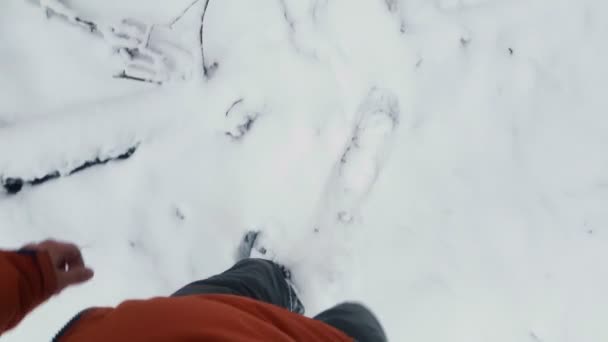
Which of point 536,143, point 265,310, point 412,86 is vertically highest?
point 412,86

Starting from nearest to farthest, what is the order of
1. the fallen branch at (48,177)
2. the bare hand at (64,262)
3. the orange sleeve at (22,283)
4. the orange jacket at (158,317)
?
the orange jacket at (158,317) < the orange sleeve at (22,283) < the bare hand at (64,262) < the fallen branch at (48,177)

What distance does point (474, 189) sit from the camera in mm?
1138

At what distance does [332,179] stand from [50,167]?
2.01ft

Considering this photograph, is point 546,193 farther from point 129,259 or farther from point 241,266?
point 129,259

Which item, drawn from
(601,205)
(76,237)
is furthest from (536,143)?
(76,237)

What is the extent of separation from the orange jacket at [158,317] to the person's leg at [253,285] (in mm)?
187

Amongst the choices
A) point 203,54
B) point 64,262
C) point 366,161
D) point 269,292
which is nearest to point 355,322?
point 269,292

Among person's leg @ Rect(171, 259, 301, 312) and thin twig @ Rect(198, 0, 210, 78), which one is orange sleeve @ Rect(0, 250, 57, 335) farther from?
thin twig @ Rect(198, 0, 210, 78)

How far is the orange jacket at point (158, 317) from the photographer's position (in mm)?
521

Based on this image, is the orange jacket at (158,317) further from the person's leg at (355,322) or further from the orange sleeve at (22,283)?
the person's leg at (355,322)

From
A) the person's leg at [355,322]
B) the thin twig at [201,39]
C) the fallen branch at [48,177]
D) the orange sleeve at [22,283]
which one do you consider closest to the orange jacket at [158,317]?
the orange sleeve at [22,283]

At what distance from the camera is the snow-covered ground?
3.60 feet

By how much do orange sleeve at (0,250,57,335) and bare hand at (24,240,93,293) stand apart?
18 mm

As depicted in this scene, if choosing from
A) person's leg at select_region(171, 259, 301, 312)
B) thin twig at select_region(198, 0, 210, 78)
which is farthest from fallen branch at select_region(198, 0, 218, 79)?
person's leg at select_region(171, 259, 301, 312)
